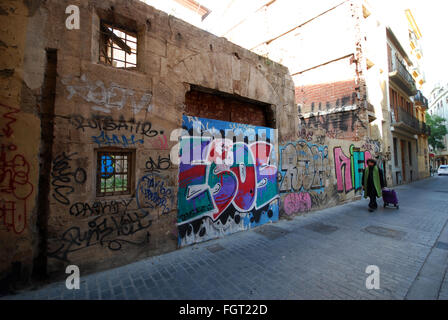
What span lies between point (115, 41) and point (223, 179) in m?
3.65

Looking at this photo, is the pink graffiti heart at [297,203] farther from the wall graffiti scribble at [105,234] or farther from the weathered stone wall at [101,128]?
the wall graffiti scribble at [105,234]

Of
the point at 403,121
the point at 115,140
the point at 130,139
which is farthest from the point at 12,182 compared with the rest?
the point at 403,121

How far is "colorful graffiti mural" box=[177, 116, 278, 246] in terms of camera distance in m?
4.12

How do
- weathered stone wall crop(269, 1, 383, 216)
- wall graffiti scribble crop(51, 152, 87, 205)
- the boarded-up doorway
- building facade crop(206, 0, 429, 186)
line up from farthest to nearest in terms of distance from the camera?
building facade crop(206, 0, 429, 186) < weathered stone wall crop(269, 1, 383, 216) < the boarded-up doorway < wall graffiti scribble crop(51, 152, 87, 205)

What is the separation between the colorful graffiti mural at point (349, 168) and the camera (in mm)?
7879

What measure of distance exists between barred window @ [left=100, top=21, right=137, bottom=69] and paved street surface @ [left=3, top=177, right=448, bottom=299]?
3.59 meters

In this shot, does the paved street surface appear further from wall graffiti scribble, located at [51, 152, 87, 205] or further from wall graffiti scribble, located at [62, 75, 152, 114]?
wall graffiti scribble, located at [62, 75, 152, 114]

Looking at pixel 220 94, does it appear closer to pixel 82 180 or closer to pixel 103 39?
pixel 103 39

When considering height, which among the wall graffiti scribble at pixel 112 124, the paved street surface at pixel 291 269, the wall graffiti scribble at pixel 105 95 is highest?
the wall graffiti scribble at pixel 105 95

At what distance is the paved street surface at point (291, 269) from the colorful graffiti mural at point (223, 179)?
384 mm

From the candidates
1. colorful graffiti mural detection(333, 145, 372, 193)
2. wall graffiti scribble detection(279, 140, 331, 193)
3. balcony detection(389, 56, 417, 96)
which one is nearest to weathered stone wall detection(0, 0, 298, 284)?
wall graffiti scribble detection(279, 140, 331, 193)

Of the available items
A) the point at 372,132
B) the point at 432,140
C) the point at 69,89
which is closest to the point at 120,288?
the point at 69,89

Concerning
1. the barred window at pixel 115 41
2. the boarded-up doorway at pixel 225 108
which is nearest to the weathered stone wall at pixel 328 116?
the boarded-up doorway at pixel 225 108
